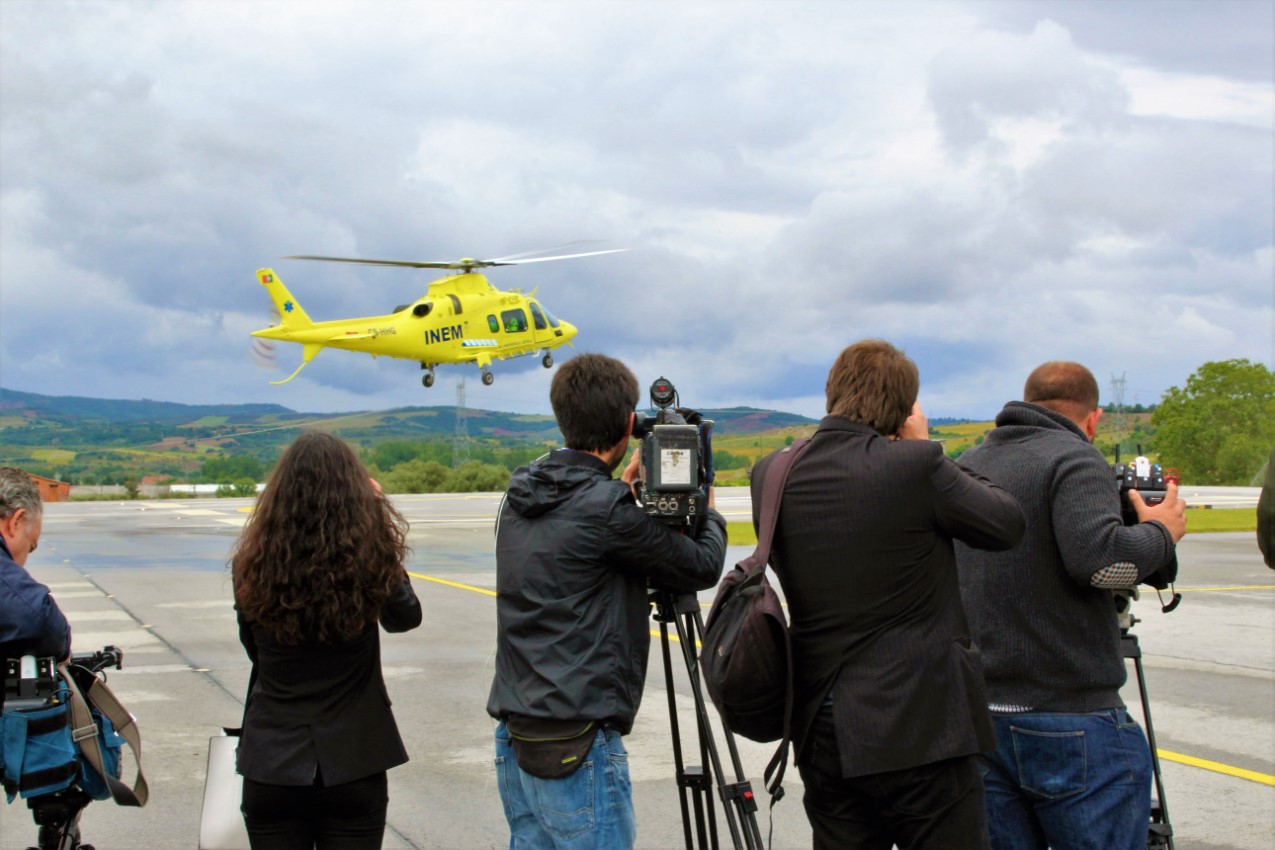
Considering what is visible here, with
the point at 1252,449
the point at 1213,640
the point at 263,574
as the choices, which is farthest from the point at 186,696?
the point at 1252,449

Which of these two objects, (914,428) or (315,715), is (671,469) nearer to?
(914,428)

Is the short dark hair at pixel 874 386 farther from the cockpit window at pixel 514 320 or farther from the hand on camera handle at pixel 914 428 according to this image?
the cockpit window at pixel 514 320

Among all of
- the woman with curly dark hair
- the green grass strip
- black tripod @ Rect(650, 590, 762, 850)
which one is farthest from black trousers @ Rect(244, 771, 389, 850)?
the green grass strip

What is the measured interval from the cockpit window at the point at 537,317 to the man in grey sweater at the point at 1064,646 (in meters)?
40.7

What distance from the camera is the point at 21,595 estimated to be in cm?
412

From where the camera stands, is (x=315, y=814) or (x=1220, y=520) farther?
(x=1220, y=520)

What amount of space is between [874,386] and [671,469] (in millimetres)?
665

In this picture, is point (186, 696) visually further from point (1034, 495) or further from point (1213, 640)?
point (1213, 640)

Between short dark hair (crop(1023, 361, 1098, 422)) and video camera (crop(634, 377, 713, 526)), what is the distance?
123 centimetres

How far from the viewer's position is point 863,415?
3533 mm

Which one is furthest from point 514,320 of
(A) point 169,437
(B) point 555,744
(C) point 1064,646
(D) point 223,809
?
(A) point 169,437

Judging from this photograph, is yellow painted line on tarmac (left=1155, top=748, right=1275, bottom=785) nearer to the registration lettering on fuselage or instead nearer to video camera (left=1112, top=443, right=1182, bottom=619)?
video camera (left=1112, top=443, right=1182, bottom=619)

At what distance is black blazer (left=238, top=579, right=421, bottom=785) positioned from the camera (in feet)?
12.0

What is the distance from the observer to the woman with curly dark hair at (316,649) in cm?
363
